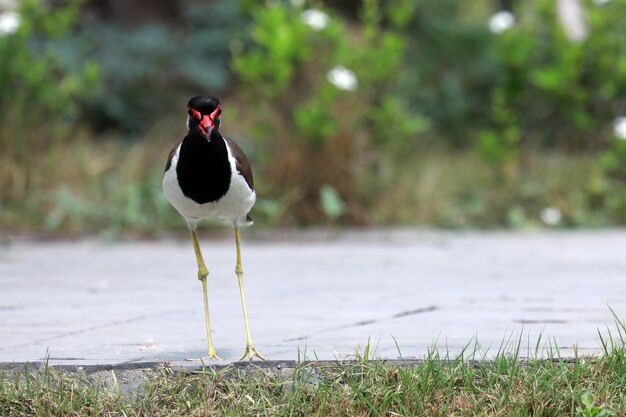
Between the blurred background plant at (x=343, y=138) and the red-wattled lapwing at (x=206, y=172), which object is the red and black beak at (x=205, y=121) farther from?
the blurred background plant at (x=343, y=138)

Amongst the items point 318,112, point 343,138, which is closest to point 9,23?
point 318,112

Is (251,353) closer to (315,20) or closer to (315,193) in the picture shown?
(315,193)

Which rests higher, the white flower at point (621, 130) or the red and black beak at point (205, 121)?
the white flower at point (621, 130)

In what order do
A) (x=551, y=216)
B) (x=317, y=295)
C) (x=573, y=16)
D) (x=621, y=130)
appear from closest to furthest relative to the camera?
(x=317, y=295), (x=551, y=216), (x=621, y=130), (x=573, y=16)

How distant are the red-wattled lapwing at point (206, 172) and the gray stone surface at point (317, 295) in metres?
0.56

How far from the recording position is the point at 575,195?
10391mm

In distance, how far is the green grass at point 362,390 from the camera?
363 centimetres

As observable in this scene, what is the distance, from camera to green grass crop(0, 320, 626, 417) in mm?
3631

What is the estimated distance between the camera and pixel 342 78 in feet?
30.9

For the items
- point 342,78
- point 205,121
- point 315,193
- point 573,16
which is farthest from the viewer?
point 573,16

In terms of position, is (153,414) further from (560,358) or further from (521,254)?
(521,254)

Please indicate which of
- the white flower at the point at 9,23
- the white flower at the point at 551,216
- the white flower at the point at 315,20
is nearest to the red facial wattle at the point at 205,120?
the white flower at the point at 315,20

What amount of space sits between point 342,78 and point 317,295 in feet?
12.1

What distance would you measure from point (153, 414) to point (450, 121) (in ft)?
37.4
